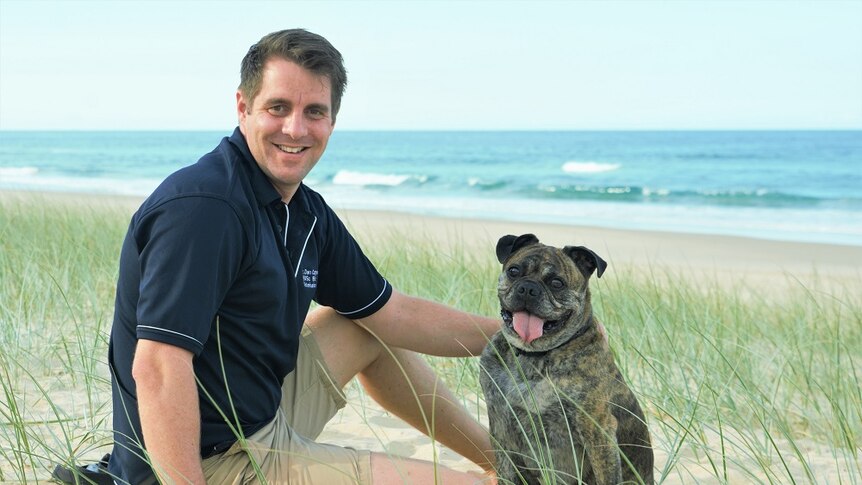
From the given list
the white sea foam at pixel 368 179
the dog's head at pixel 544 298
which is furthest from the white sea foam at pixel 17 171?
the dog's head at pixel 544 298

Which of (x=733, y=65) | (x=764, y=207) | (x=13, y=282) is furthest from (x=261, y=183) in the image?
(x=733, y=65)

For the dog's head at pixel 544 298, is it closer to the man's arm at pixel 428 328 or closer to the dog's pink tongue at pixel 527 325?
the dog's pink tongue at pixel 527 325

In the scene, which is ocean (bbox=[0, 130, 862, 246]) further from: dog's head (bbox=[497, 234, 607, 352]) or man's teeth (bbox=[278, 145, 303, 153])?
man's teeth (bbox=[278, 145, 303, 153])

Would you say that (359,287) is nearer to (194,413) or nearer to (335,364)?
(335,364)

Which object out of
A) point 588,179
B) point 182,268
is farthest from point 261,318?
point 588,179

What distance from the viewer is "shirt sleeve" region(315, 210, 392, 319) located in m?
3.62

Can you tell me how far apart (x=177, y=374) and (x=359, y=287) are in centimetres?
115

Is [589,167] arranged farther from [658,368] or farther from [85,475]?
[85,475]

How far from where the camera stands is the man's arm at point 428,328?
380cm

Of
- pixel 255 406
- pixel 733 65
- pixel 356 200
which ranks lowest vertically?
pixel 356 200

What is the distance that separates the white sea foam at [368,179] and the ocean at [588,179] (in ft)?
0.17

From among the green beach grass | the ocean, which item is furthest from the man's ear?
the ocean

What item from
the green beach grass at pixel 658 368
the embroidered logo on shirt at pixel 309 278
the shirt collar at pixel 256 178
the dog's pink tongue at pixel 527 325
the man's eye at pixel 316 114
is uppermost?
the man's eye at pixel 316 114

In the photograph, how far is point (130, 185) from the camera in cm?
3023
